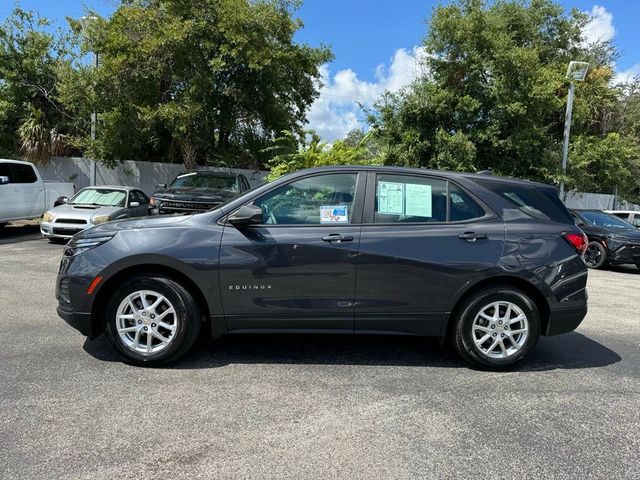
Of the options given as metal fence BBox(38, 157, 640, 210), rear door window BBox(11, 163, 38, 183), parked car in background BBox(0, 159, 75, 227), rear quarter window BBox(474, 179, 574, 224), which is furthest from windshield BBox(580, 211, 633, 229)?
rear door window BBox(11, 163, 38, 183)

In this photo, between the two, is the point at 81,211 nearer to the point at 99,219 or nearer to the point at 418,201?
the point at 99,219

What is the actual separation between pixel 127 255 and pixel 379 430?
2422mm

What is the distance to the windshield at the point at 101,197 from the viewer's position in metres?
12.4

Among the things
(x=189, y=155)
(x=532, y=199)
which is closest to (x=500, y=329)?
(x=532, y=199)

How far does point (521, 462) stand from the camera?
3.08 meters

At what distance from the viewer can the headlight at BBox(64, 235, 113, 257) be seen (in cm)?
437

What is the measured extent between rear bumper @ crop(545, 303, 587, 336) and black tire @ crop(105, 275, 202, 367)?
3049 mm

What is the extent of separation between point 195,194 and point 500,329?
28.9 ft

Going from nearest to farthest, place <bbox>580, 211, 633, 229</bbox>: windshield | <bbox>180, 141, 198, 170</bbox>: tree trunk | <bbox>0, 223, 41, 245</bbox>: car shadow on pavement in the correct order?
<bbox>0, 223, 41, 245</bbox>: car shadow on pavement < <bbox>580, 211, 633, 229</bbox>: windshield < <bbox>180, 141, 198, 170</bbox>: tree trunk

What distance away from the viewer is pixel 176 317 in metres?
4.29

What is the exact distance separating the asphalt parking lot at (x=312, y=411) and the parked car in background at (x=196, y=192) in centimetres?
626

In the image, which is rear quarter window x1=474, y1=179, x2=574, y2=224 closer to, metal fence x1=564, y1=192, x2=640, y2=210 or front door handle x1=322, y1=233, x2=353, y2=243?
front door handle x1=322, y1=233, x2=353, y2=243

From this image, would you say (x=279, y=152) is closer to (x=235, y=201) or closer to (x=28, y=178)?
(x=28, y=178)

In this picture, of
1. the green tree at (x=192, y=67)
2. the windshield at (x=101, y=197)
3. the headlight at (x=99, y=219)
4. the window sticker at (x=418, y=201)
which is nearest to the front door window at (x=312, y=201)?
the window sticker at (x=418, y=201)
